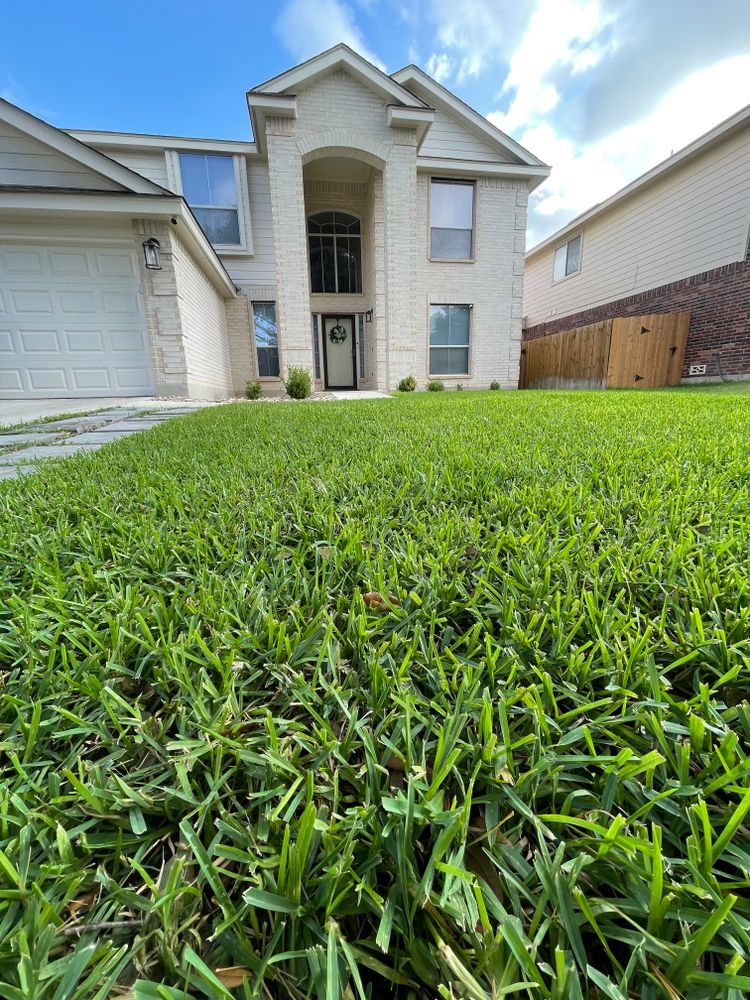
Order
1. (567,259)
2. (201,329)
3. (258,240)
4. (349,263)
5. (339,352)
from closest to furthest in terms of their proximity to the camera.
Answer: (201,329), (258,240), (349,263), (339,352), (567,259)

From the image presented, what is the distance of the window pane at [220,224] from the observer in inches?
403

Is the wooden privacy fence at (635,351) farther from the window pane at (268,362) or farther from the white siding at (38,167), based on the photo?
the white siding at (38,167)

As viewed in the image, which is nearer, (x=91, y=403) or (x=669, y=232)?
(x=91, y=403)

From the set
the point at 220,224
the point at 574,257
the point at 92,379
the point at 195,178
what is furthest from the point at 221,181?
the point at 574,257

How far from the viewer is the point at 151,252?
6809 millimetres

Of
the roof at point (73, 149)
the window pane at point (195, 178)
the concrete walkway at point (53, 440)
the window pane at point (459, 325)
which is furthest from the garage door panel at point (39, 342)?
the window pane at point (459, 325)

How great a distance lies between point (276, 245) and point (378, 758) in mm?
10495

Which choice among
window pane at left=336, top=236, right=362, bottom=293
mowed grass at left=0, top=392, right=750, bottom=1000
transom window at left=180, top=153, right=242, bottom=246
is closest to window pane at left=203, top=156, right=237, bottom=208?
transom window at left=180, top=153, right=242, bottom=246

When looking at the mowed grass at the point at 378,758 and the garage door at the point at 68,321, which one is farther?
the garage door at the point at 68,321

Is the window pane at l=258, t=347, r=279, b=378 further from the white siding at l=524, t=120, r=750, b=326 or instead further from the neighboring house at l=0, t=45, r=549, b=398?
the white siding at l=524, t=120, r=750, b=326

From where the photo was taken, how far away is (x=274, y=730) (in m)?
0.57

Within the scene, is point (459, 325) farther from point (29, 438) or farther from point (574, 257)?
point (29, 438)

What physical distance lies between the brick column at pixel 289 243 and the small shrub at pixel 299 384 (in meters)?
0.64

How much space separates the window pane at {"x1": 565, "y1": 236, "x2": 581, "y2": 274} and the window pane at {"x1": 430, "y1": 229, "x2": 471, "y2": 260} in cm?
500
